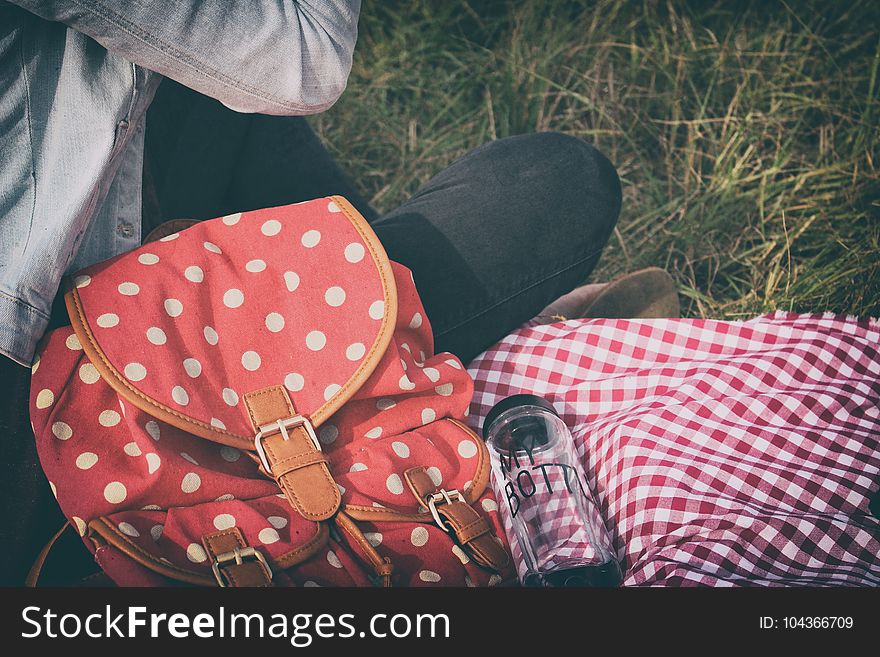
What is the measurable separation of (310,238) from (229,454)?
278mm

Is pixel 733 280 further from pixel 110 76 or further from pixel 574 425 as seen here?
pixel 110 76

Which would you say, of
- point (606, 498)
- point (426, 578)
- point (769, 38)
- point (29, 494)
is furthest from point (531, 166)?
point (769, 38)

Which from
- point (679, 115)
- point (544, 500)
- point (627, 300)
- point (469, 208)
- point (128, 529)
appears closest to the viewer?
point (128, 529)

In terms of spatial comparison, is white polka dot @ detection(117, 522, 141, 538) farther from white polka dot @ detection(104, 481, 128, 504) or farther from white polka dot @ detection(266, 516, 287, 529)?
white polka dot @ detection(266, 516, 287, 529)

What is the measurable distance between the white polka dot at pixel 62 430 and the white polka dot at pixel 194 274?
21cm

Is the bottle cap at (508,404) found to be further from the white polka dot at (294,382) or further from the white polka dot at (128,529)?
the white polka dot at (128,529)

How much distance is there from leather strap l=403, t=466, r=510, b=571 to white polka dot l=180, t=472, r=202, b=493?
9.3 inches

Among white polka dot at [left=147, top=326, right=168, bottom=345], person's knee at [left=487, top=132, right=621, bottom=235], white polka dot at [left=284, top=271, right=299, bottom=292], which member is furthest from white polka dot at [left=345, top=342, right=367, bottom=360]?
person's knee at [left=487, top=132, right=621, bottom=235]

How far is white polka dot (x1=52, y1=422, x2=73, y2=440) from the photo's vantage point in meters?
0.75

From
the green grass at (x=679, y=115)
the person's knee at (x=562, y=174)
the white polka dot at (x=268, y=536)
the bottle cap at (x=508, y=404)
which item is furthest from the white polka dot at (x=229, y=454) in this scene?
the green grass at (x=679, y=115)

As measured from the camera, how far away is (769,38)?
1.72 metres


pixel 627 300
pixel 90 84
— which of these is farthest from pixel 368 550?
pixel 627 300

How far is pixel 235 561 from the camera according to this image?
745 mm

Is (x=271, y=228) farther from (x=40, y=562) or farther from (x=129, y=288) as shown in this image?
(x=40, y=562)
